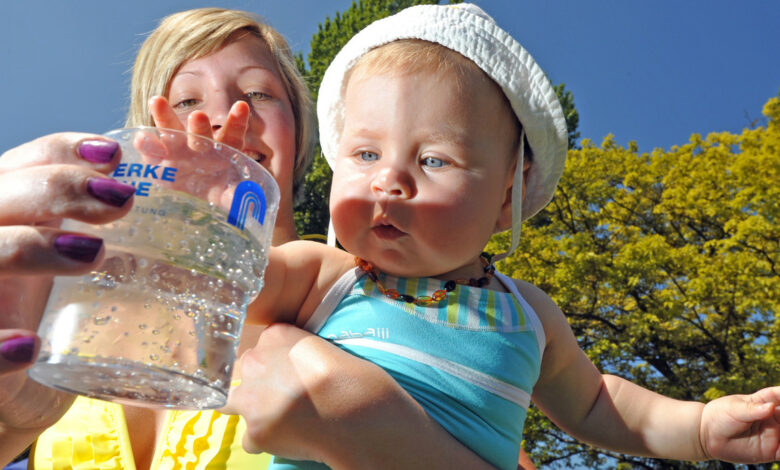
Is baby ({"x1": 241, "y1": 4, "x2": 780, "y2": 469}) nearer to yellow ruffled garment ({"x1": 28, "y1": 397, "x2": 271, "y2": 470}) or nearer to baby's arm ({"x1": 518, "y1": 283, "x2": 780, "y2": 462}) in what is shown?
baby's arm ({"x1": 518, "y1": 283, "x2": 780, "y2": 462})

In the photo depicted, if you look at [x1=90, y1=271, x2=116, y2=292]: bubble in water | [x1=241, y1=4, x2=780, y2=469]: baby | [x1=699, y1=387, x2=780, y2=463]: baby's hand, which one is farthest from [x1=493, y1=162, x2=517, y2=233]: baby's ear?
[x1=90, y1=271, x2=116, y2=292]: bubble in water

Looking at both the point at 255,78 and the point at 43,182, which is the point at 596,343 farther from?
the point at 43,182

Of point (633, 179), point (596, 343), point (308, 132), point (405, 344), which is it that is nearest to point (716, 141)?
point (633, 179)

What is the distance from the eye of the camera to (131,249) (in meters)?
1.01

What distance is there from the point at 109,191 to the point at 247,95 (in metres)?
1.65

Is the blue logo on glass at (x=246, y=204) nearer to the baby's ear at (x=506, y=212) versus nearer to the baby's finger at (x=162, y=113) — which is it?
the baby's finger at (x=162, y=113)

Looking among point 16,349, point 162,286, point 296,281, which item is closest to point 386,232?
point 296,281

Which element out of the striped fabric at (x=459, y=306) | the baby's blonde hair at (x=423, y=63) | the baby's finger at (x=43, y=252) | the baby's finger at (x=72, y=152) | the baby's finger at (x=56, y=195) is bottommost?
the baby's finger at (x=43, y=252)

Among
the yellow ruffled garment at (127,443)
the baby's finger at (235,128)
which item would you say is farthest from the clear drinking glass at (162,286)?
the yellow ruffled garment at (127,443)

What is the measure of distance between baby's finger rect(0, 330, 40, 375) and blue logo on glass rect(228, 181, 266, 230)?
1.13 feet

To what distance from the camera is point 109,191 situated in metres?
0.92

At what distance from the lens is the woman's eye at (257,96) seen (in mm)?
2500

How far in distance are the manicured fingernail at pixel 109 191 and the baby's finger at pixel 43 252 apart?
64mm

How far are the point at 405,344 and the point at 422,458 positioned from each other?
299 millimetres
